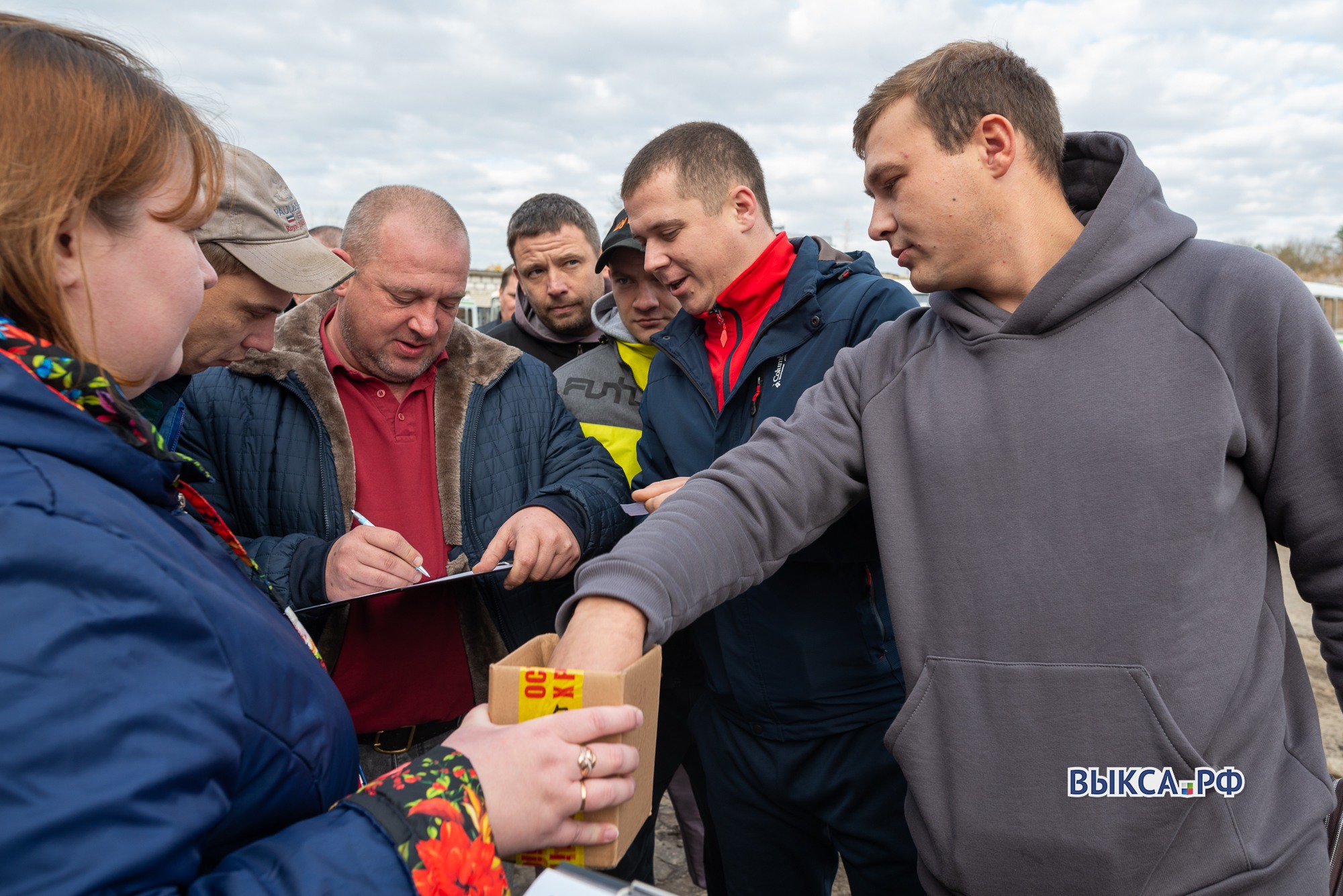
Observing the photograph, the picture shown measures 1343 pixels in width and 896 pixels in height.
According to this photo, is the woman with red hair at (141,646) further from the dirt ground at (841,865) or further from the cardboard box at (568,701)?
the dirt ground at (841,865)

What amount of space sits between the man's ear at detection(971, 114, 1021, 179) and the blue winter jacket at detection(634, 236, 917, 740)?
701mm

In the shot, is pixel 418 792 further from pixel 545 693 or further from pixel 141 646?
pixel 141 646

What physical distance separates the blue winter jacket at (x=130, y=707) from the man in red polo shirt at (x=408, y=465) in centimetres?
139

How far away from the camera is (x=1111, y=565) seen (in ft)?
5.19

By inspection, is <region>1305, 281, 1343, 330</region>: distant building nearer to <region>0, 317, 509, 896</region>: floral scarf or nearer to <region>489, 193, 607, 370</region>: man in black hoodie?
<region>489, 193, 607, 370</region>: man in black hoodie

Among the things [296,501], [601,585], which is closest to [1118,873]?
[601,585]

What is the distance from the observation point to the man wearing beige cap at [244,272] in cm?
213

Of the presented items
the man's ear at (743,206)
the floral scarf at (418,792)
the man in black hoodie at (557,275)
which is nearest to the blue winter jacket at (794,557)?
the man's ear at (743,206)

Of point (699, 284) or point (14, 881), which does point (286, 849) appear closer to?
point (14, 881)

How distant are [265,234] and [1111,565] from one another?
218 cm

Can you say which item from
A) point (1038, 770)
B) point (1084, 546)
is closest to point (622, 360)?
point (1084, 546)

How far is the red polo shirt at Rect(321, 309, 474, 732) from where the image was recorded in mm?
2654

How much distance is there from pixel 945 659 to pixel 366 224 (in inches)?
94.1

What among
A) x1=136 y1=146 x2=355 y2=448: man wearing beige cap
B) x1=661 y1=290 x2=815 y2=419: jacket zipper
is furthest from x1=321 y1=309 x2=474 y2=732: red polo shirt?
x1=661 y1=290 x2=815 y2=419: jacket zipper
